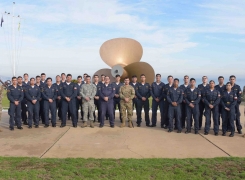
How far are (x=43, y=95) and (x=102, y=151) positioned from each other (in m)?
2.92

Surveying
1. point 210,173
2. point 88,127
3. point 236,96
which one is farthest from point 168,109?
point 210,173

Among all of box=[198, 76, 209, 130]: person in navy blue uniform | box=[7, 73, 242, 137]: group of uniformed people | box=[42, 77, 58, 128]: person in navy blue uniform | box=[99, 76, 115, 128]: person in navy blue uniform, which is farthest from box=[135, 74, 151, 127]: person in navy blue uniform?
box=[42, 77, 58, 128]: person in navy blue uniform

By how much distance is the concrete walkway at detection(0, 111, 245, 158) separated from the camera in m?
4.71

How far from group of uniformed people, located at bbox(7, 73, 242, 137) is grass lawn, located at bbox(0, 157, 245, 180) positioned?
2159 millimetres

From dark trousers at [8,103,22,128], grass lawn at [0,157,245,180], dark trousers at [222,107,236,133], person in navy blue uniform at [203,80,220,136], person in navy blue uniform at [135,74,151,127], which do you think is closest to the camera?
grass lawn at [0,157,245,180]

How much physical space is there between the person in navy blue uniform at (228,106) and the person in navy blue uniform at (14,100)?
488 centimetres

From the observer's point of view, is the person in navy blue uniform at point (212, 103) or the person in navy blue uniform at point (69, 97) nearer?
the person in navy blue uniform at point (212, 103)

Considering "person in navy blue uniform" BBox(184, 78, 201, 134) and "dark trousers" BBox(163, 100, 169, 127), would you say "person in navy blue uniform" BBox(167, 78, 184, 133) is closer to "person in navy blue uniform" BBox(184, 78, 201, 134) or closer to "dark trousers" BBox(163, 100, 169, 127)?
"person in navy blue uniform" BBox(184, 78, 201, 134)

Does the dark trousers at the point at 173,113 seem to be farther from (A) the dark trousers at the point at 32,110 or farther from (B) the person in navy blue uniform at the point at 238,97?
(A) the dark trousers at the point at 32,110

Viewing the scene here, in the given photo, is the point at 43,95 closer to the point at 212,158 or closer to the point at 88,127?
the point at 88,127

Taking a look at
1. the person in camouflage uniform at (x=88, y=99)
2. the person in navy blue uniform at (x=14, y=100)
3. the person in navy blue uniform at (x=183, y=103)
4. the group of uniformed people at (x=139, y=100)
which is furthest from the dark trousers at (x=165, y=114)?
the person in navy blue uniform at (x=14, y=100)

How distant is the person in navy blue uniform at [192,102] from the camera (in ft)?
21.0

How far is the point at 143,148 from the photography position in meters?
5.09

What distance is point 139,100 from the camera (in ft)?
24.3
